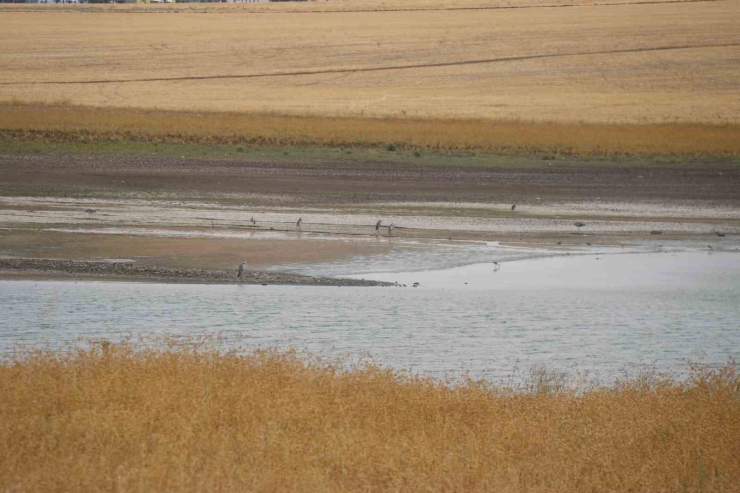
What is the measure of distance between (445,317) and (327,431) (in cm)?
711

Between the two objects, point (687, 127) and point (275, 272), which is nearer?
point (275, 272)

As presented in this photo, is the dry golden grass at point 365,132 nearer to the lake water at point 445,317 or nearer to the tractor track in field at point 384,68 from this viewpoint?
the tractor track in field at point 384,68

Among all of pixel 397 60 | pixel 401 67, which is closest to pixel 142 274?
pixel 401 67

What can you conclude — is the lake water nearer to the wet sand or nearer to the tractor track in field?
the wet sand

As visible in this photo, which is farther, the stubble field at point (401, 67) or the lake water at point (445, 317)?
the stubble field at point (401, 67)

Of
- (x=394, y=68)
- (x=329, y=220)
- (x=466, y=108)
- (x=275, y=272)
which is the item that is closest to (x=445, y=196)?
(x=329, y=220)

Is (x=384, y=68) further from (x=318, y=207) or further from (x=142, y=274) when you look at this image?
(x=142, y=274)

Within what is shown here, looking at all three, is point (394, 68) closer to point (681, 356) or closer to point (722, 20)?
point (722, 20)

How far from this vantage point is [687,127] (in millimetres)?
48125

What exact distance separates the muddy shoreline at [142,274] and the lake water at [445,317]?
38cm

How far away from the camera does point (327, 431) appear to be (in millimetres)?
7812

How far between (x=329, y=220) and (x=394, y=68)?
46.1 metres

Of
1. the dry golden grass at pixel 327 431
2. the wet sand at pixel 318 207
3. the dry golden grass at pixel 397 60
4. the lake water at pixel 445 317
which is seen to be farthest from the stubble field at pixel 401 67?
the dry golden grass at pixel 327 431

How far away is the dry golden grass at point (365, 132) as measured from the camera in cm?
3906
